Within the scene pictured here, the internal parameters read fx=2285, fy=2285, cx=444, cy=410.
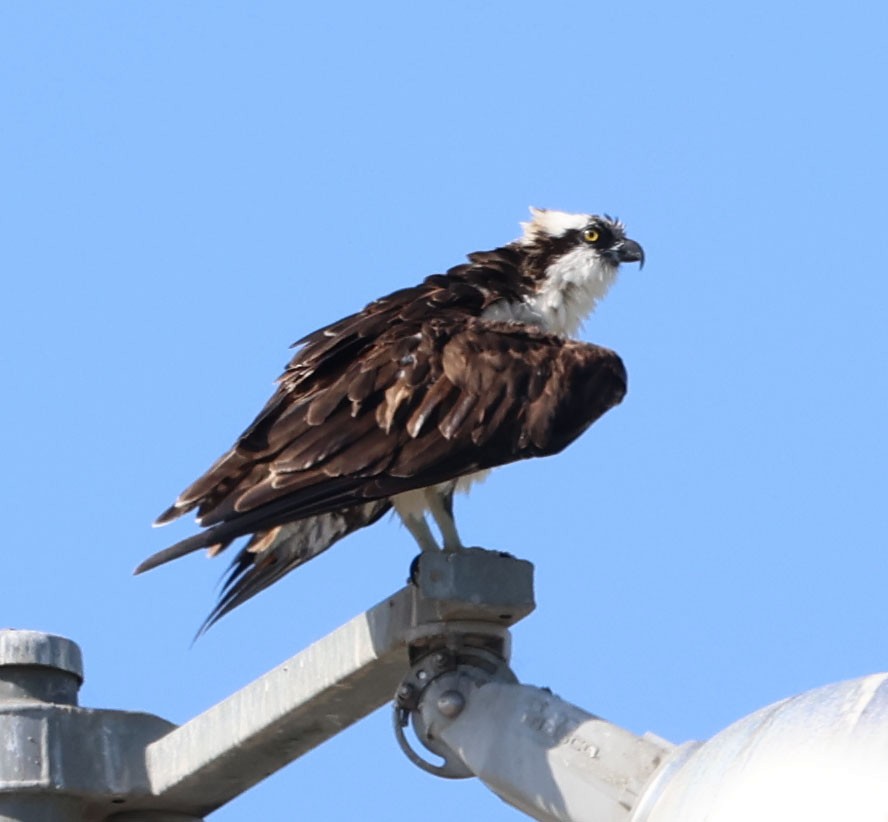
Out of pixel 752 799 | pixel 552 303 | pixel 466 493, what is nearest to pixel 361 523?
pixel 466 493

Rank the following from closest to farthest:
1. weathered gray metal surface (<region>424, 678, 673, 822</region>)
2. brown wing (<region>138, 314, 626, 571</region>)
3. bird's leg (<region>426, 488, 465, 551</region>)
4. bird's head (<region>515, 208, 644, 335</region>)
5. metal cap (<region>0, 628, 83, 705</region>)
Result: 1. weathered gray metal surface (<region>424, 678, 673, 822</region>)
2. metal cap (<region>0, 628, 83, 705</region>)
3. brown wing (<region>138, 314, 626, 571</region>)
4. bird's leg (<region>426, 488, 465, 551</region>)
5. bird's head (<region>515, 208, 644, 335</region>)

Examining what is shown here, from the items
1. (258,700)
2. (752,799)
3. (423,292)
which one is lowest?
(752,799)

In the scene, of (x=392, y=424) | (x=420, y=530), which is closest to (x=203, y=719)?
(x=392, y=424)

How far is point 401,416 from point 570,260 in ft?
6.44

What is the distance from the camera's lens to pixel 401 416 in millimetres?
6867

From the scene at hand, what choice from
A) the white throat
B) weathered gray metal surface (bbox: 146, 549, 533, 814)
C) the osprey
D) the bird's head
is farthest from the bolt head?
the bird's head

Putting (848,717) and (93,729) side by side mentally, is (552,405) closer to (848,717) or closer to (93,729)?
(93,729)

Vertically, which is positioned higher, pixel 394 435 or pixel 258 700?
pixel 394 435

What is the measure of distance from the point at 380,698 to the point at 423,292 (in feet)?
8.61

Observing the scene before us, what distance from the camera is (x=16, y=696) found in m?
5.29

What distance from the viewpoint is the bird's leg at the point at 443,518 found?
7.27 metres

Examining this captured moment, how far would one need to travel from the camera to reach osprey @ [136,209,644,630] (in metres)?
6.55

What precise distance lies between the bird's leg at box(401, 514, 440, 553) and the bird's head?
49.6 inches

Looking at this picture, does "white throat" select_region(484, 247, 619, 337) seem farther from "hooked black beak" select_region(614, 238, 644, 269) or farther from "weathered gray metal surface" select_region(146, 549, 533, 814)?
"weathered gray metal surface" select_region(146, 549, 533, 814)
